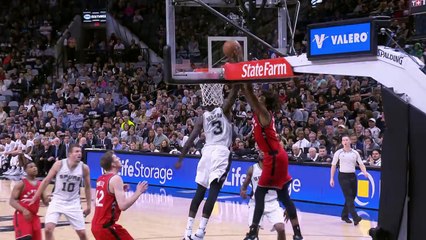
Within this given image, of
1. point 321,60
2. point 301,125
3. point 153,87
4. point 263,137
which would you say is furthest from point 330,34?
point 153,87

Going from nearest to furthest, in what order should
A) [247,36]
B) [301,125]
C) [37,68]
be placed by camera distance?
[247,36]
[301,125]
[37,68]

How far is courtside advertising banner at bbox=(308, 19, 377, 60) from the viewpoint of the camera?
22.7 feet

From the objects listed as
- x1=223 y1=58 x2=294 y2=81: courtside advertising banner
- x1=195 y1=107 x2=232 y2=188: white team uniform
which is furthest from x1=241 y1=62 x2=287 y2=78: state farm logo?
x1=195 y1=107 x2=232 y2=188: white team uniform

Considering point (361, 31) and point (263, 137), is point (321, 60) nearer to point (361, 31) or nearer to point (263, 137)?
point (361, 31)

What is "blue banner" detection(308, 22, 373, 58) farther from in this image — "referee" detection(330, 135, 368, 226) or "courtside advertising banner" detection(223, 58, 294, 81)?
"referee" detection(330, 135, 368, 226)

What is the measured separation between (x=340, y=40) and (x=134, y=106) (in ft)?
64.1

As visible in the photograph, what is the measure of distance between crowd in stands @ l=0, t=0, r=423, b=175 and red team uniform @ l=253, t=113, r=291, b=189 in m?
2.98

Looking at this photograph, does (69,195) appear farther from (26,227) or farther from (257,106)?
(257,106)

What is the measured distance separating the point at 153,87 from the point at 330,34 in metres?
20.9

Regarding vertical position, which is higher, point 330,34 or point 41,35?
point 41,35

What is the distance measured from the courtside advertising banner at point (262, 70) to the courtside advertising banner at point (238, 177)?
27.0 ft

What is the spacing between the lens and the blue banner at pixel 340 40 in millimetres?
6949

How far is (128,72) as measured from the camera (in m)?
29.6

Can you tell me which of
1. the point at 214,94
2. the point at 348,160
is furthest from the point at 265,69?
the point at 348,160
